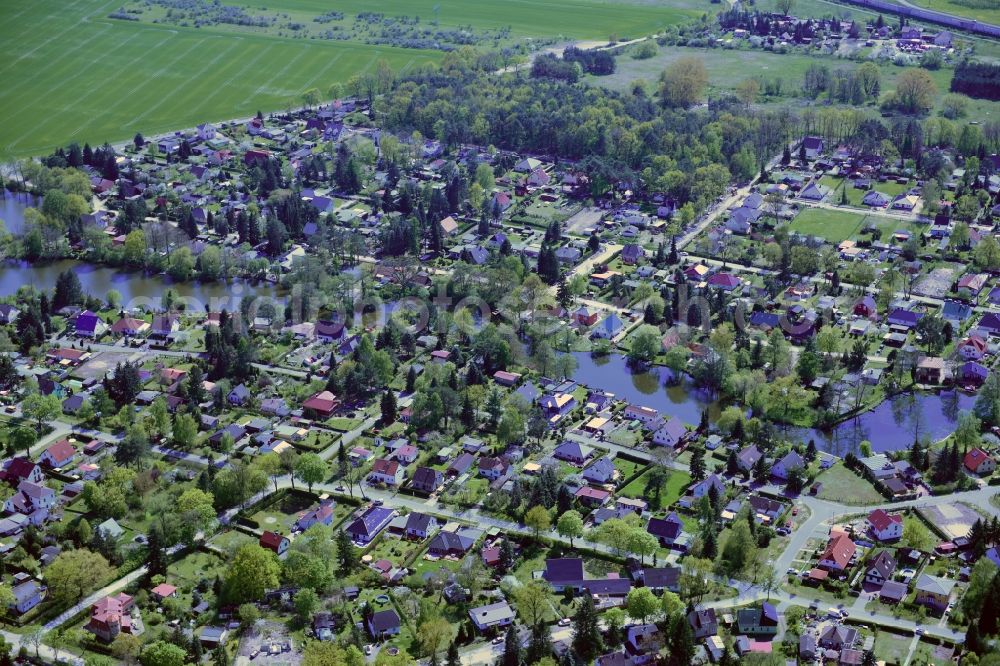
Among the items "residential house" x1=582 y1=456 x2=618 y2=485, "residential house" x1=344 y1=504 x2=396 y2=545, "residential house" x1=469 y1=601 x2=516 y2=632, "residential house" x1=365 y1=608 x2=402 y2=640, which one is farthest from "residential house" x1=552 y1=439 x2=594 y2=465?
"residential house" x1=365 y1=608 x2=402 y2=640

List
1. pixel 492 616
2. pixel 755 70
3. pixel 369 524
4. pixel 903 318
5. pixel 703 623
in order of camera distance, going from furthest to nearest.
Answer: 1. pixel 755 70
2. pixel 903 318
3. pixel 369 524
4. pixel 492 616
5. pixel 703 623

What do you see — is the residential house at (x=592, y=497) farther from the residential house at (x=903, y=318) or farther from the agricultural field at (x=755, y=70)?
the agricultural field at (x=755, y=70)

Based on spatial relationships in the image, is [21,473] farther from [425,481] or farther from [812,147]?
[812,147]

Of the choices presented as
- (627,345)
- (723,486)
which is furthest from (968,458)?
(627,345)

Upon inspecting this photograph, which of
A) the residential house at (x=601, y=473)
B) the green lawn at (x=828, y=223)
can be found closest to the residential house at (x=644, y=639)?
the residential house at (x=601, y=473)

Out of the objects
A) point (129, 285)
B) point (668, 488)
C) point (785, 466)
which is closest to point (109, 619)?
point (668, 488)

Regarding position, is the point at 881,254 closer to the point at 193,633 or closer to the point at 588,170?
the point at 588,170
